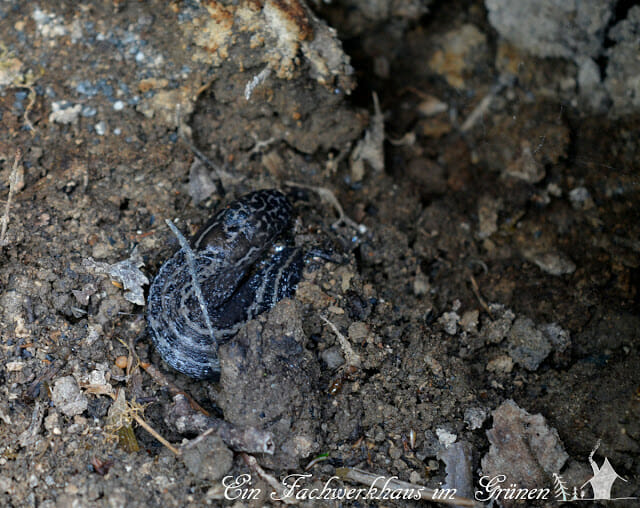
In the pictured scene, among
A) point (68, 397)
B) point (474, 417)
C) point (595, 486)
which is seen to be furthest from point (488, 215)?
point (68, 397)

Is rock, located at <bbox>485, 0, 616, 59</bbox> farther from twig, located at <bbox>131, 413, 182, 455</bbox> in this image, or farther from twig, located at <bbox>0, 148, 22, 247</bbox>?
twig, located at <bbox>131, 413, 182, 455</bbox>

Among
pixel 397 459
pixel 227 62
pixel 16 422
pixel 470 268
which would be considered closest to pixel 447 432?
pixel 397 459

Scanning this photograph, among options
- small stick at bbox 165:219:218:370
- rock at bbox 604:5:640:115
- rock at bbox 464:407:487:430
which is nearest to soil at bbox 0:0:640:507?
rock at bbox 464:407:487:430

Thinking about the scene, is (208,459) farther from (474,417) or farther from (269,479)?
(474,417)

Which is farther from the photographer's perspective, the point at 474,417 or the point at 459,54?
the point at 459,54

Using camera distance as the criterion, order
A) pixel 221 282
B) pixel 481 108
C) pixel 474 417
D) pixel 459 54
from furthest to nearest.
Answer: pixel 459 54, pixel 481 108, pixel 221 282, pixel 474 417

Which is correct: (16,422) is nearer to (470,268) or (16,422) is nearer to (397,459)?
(397,459)

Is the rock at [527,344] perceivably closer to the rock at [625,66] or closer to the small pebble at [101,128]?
the rock at [625,66]
